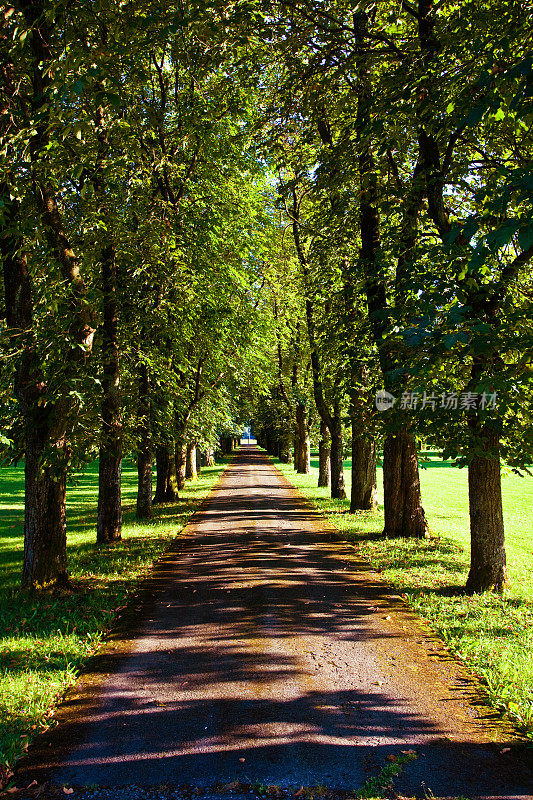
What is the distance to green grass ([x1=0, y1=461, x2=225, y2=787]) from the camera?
479 cm

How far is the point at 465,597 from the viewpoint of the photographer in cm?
771

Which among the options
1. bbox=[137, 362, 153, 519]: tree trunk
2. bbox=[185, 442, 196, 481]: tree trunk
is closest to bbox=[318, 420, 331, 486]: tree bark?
bbox=[185, 442, 196, 481]: tree trunk

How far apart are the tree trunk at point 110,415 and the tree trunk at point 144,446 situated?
2.96 feet

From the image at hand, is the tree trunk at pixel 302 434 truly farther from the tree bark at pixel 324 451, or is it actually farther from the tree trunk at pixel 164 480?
the tree trunk at pixel 164 480

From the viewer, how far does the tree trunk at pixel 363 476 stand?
1547 cm

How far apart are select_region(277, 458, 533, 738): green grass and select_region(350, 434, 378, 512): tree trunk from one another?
497 mm

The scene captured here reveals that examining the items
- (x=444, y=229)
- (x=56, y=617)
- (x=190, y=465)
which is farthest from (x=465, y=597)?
(x=190, y=465)

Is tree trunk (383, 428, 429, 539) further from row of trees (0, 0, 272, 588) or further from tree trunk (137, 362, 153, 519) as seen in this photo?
tree trunk (137, 362, 153, 519)

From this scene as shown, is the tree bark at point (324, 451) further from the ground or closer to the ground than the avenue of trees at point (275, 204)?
closer to the ground

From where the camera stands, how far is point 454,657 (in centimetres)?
584

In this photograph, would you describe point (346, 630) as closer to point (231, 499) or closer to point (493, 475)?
point (493, 475)

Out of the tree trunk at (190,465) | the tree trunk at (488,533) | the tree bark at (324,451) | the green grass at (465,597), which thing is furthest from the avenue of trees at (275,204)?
the tree trunk at (190,465)

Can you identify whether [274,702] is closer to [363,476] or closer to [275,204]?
[275,204]

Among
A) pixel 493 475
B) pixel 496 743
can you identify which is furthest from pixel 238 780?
pixel 493 475
